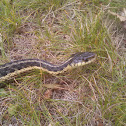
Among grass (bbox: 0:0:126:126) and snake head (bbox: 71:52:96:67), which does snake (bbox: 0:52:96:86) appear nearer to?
snake head (bbox: 71:52:96:67)

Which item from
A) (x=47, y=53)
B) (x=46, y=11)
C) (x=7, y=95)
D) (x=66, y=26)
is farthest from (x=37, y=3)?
(x=7, y=95)

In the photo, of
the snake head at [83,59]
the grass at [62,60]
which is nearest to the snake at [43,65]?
the snake head at [83,59]

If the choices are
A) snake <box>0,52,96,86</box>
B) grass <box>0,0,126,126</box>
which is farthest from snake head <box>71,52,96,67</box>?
grass <box>0,0,126,126</box>

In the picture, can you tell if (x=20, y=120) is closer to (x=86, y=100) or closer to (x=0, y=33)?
(x=86, y=100)

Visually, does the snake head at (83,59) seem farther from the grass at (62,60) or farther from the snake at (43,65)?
the grass at (62,60)

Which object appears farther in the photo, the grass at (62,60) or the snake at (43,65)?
the snake at (43,65)

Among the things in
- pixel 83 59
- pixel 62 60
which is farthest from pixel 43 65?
pixel 83 59
